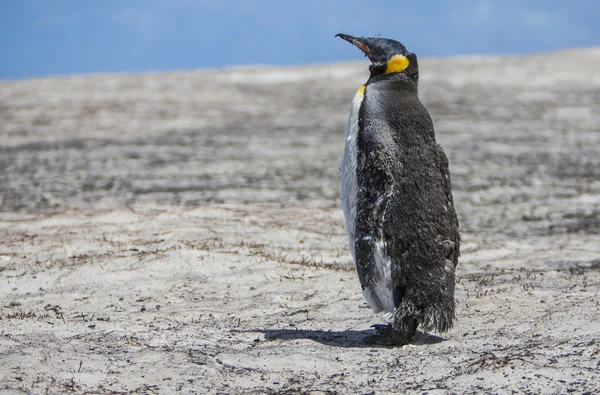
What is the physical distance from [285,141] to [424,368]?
32.7ft

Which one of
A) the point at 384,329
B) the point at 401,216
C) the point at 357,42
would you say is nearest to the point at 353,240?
the point at 401,216

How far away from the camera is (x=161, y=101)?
1723cm

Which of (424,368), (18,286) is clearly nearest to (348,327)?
(424,368)

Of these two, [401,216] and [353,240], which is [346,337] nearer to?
[353,240]

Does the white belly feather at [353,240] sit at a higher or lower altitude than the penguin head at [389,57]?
lower

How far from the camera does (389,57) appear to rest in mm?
5719

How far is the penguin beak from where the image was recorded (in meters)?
5.87

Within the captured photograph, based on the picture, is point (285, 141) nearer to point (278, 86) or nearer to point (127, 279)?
point (278, 86)

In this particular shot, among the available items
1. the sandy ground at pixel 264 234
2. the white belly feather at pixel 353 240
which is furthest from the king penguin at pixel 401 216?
the sandy ground at pixel 264 234

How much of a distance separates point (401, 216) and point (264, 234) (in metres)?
4.11

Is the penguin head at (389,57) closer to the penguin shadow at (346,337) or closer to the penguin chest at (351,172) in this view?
the penguin chest at (351,172)

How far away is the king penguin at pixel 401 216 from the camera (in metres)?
5.42

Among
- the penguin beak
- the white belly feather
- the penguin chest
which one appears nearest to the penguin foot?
the white belly feather

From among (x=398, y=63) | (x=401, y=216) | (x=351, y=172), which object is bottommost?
(x=401, y=216)
